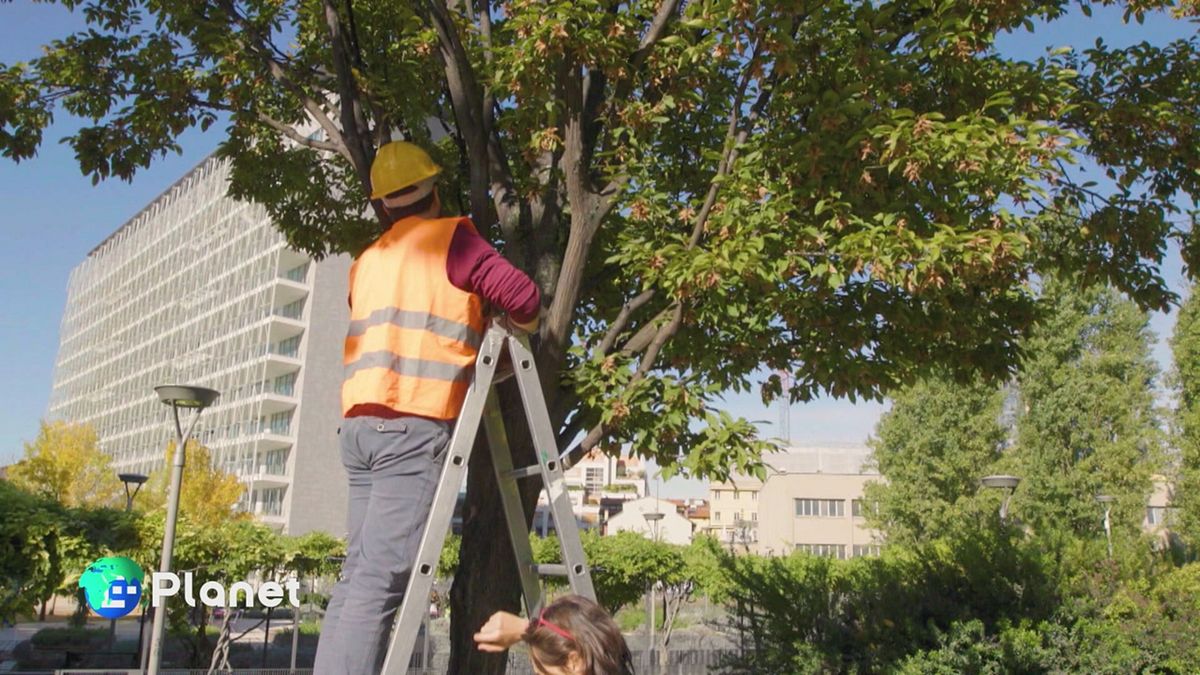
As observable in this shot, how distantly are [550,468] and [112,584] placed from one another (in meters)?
19.5

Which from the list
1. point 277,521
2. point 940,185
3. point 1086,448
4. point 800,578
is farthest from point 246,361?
point 940,185

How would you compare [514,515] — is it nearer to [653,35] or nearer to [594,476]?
[653,35]

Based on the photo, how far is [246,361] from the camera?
199 ft

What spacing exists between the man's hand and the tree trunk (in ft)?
8.48

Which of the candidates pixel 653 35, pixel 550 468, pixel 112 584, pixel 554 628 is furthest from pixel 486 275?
pixel 112 584

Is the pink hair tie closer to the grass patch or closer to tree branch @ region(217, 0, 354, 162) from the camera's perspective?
tree branch @ region(217, 0, 354, 162)

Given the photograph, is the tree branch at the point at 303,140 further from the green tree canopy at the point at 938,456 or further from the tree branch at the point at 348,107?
the green tree canopy at the point at 938,456

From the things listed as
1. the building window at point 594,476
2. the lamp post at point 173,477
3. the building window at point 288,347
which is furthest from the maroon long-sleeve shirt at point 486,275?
the building window at point 594,476

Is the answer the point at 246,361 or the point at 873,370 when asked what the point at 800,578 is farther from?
the point at 246,361

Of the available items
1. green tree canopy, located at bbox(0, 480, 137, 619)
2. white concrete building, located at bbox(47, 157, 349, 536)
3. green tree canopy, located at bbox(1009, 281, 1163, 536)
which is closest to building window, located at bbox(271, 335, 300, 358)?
white concrete building, located at bbox(47, 157, 349, 536)

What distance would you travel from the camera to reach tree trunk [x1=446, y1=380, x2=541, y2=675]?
5637 millimetres

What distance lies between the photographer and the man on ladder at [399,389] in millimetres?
3215

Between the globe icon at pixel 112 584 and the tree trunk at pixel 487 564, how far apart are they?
15.9 m

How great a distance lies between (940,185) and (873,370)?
138 cm
